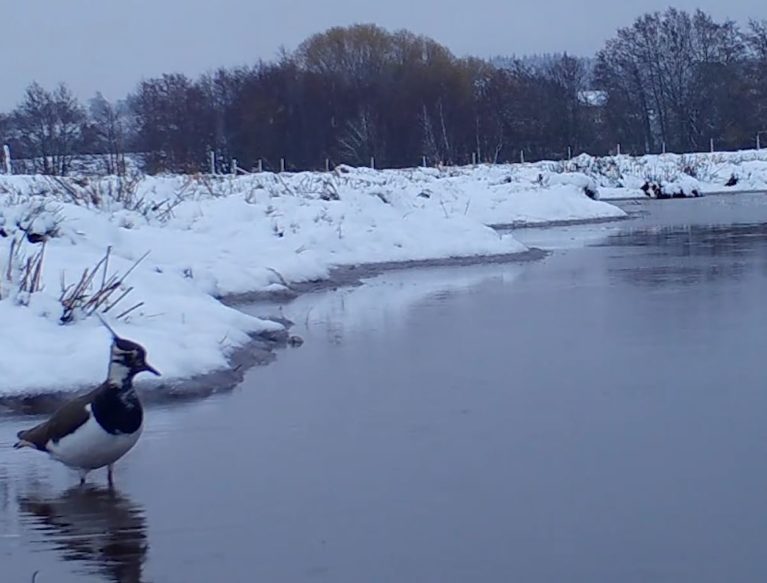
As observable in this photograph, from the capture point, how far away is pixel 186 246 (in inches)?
616

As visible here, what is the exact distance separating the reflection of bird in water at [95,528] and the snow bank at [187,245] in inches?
84.3

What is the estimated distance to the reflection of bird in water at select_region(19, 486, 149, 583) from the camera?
543cm

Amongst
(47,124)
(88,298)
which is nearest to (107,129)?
(47,124)

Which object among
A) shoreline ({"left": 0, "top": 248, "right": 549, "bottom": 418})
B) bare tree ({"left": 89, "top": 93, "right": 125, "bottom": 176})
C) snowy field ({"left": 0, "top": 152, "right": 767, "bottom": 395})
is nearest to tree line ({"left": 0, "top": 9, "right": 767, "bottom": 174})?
bare tree ({"left": 89, "top": 93, "right": 125, "bottom": 176})

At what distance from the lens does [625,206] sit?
122ft

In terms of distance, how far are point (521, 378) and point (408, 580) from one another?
4099 mm

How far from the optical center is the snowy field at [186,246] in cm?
917

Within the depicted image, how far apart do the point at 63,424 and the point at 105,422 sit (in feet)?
1.04

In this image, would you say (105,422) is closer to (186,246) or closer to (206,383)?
(206,383)

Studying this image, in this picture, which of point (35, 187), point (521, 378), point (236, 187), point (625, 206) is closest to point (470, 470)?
point (521, 378)

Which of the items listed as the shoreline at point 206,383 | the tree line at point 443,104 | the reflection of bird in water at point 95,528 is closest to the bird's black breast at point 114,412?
the reflection of bird in water at point 95,528

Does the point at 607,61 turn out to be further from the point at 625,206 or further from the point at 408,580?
the point at 408,580

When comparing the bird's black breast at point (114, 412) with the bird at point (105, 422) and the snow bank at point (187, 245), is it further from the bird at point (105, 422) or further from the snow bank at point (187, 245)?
the snow bank at point (187, 245)

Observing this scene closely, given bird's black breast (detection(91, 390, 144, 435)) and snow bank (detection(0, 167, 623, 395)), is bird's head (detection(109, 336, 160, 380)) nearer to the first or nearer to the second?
bird's black breast (detection(91, 390, 144, 435))
